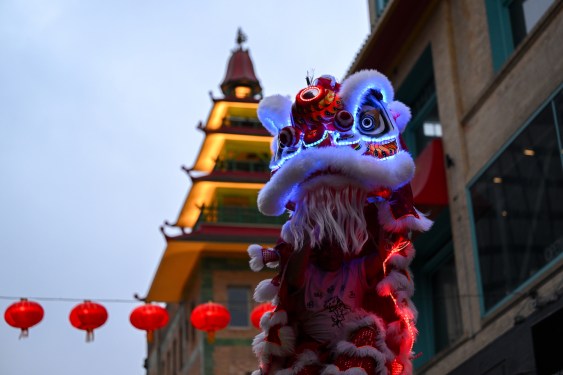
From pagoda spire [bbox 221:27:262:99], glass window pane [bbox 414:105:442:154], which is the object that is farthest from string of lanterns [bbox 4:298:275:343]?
pagoda spire [bbox 221:27:262:99]

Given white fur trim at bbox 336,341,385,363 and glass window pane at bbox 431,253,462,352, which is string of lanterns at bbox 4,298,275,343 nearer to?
glass window pane at bbox 431,253,462,352

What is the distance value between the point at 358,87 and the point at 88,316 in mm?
12947

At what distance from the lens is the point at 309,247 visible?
702 centimetres

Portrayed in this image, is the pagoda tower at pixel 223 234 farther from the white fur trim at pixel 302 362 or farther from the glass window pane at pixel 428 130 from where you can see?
the white fur trim at pixel 302 362

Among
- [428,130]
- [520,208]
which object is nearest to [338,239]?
[520,208]

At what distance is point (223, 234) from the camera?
33875 mm

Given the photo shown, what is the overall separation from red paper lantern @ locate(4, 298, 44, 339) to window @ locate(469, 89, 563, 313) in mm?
7418

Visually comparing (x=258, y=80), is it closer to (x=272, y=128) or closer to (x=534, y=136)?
(x=534, y=136)

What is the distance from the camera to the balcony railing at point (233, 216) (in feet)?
115

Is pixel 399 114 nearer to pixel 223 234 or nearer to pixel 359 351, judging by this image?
pixel 359 351

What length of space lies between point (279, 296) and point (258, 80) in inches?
1226

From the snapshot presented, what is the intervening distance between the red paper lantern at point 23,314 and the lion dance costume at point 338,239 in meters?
12.4

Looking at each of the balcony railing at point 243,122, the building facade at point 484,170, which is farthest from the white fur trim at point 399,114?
the balcony railing at point 243,122

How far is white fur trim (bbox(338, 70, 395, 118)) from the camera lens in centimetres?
728
